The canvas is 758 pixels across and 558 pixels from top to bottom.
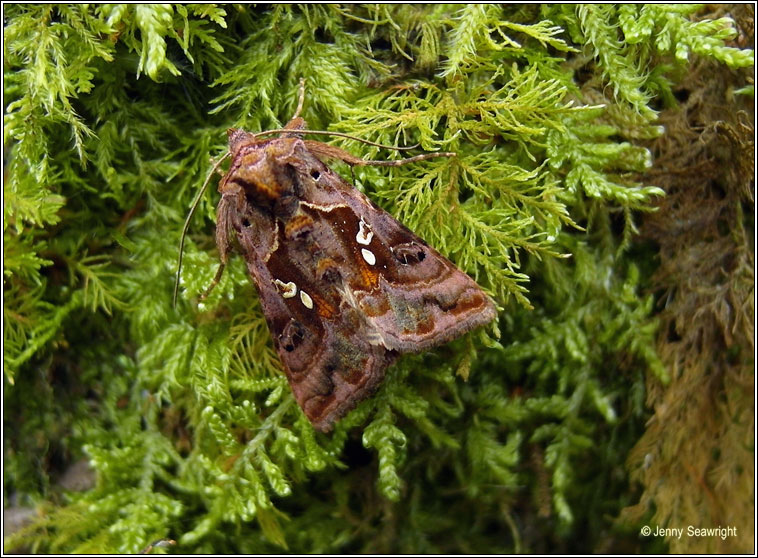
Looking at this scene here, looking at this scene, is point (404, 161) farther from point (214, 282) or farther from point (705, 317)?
point (705, 317)

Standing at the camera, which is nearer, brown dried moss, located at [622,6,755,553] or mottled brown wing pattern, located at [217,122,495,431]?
mottled brown wing pattern, located at [217,122,495,431]

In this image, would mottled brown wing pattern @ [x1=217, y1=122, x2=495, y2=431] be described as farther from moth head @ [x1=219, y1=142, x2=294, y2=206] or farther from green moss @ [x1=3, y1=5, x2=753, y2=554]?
green moss @ [x1=3, y1=5, x2=753, y2=554]

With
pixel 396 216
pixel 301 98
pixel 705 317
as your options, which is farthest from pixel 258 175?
pixel 705 317

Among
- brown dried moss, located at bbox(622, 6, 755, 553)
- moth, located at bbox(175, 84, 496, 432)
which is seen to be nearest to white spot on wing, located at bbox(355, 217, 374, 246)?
moth, located at bbox(175, 84, 496, 432)

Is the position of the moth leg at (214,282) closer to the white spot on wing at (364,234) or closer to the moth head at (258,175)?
the moth head at (258,175)

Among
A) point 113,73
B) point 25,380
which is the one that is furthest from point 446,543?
point 113,73

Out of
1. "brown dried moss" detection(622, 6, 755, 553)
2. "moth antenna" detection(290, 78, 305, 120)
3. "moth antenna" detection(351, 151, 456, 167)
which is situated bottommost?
"brown dried moss" detection(622, 6, 755, 553)

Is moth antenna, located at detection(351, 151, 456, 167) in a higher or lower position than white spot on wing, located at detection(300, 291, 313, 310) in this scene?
higher

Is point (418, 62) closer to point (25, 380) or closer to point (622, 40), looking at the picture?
point (622, 40)
